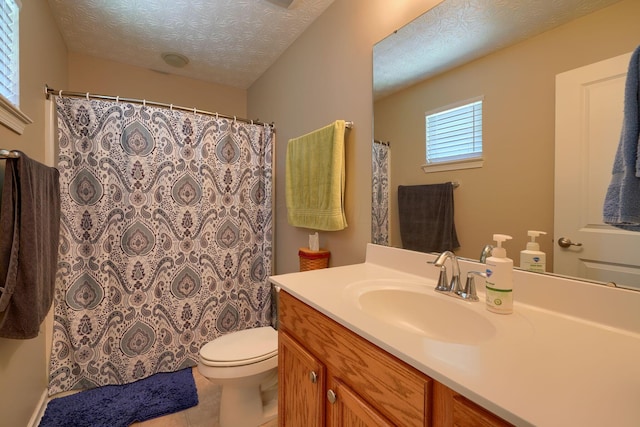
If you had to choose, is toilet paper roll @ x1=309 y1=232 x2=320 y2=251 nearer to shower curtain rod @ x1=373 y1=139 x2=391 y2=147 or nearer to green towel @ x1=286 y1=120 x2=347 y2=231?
green towel @ x1=286 y1=120 x2=347 y2=231

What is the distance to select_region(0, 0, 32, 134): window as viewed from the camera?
3.51 ft

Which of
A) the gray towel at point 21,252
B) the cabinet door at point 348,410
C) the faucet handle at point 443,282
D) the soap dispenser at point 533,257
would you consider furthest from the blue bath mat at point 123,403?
the soap dispenser at point 533,257

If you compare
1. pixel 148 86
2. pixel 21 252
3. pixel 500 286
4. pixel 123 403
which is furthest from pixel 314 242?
pixel 148 86

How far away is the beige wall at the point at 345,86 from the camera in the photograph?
1365 millimetres

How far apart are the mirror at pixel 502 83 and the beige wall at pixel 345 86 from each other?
16cm

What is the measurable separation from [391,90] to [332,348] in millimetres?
1113

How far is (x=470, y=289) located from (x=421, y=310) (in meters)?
0.18

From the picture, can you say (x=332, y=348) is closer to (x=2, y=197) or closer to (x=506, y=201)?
(x=506, y=201)

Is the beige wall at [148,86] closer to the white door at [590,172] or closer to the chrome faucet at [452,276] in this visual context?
the chrome faucet at [452,276]

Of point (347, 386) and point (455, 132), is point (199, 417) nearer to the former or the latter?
point (347, 386)

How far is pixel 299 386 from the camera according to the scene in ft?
3.18

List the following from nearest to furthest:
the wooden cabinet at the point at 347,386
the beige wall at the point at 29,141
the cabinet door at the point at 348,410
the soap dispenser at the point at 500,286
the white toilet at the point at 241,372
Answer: the wooden cabinet at the point at 347,386, the cabinet door at the point at 348,410, the soap dispenser at the point at 500,286, the beige wall at the point at 29,141, the white toilet at the point at 241,372

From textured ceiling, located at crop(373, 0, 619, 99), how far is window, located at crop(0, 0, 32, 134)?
152 cm

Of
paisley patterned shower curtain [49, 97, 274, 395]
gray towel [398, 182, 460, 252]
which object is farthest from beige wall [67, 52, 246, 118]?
gray towel [398, 182, 460, 252]
